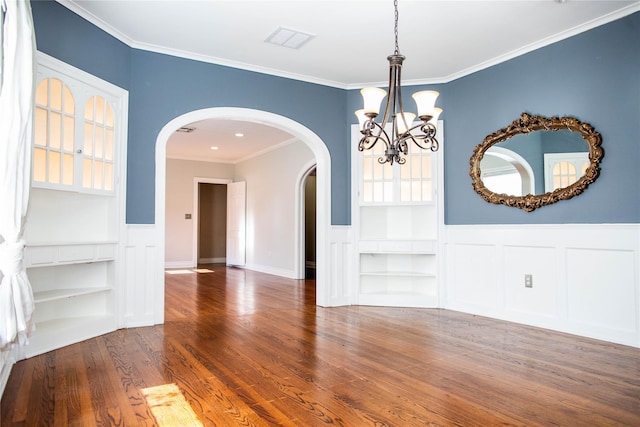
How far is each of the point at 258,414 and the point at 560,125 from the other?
3.81 metres

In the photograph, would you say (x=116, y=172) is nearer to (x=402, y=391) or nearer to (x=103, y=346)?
(x=103, y=346)

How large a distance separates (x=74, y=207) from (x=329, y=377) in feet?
9.53

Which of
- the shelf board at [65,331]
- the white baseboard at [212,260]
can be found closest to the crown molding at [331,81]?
the shelf board at [65,331]

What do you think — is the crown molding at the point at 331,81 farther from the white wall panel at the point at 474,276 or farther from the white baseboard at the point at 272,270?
the white baseboard at the point at 272,270

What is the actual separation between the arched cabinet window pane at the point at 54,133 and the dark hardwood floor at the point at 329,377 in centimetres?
146

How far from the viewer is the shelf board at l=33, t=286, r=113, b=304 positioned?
3.51 meters

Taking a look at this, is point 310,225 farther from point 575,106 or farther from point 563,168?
point 575,106

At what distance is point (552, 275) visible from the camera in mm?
4262

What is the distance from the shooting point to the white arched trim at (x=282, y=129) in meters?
4.46

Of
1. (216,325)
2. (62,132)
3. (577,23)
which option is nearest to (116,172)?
(62,132)

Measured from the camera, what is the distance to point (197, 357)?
3285 millimetres

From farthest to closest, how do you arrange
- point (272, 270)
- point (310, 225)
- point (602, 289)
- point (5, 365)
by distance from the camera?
point (310, 225)
point (272, 270)
point (602, 289)
point (5, 365)

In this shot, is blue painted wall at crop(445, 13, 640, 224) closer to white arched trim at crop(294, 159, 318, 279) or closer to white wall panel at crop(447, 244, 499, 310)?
white wall panel at crop(447, 244, 499, 310)

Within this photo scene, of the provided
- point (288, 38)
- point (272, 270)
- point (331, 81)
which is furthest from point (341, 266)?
point (272, 270)
